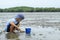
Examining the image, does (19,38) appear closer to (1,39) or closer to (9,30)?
(1,39)

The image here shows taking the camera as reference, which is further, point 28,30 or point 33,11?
point 33,11

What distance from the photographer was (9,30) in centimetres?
1332

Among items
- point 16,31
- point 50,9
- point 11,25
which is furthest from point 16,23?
point 50,9

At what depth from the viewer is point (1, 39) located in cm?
1138

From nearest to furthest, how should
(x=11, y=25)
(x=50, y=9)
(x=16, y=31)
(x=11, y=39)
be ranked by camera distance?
(x=11, y=39) → (x=11, y=25) → (x=16, y=31) → (x=50, y=9)

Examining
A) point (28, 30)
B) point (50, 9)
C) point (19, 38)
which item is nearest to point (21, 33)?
point (28, 30)

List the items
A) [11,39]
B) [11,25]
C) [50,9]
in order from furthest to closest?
[50,9] < [11,25] < [11,39]

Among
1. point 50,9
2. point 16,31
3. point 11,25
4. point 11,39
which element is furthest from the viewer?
point 50,9

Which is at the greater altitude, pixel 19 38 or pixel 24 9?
pixel 19 38

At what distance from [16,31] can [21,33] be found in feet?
2.81

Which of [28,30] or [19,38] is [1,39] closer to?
[19,38]

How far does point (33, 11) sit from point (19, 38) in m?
38.0

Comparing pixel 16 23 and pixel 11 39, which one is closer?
pixel 11 39

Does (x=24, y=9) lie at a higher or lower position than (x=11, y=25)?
lower
